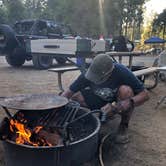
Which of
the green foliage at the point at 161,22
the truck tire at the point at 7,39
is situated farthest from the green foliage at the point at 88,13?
the truck tire at the point at 7,39

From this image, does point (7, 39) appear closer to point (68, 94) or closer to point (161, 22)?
point (68, 94)

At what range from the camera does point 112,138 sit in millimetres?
3373

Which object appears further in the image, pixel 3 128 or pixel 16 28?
pixel 16 28

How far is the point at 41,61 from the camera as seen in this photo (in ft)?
32.6

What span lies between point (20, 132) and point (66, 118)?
1.57 ft

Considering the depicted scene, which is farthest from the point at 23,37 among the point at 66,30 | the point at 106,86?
the point at 106,86

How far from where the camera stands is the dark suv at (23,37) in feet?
31.4

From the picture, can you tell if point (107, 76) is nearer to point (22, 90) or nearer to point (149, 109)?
point (149, 109)

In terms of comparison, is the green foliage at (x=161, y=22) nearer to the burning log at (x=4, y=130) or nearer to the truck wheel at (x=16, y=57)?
the truck wheel at (x=16, y=57)

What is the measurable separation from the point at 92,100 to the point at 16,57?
7149 mm

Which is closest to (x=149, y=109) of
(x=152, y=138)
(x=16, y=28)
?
(x=152, y=138)

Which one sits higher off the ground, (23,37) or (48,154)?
(23,37)

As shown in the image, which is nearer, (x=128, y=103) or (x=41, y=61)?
(x=128, y=103)

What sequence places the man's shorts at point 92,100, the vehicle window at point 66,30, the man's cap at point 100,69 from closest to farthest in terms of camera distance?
the man's cap at point 100,69
the man's shorts at point 92,100
the vehicle window at point 66,30
